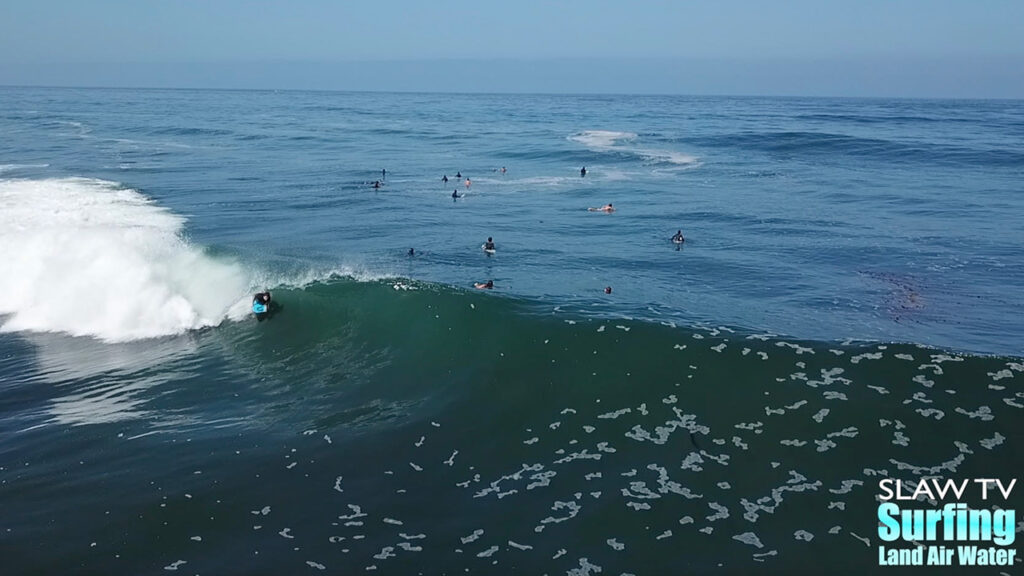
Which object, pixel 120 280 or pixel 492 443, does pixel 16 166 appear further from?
pixel 492 443

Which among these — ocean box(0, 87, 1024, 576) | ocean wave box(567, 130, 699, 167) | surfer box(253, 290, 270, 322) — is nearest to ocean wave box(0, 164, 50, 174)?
ocean box(0, 87, 1024, 576)

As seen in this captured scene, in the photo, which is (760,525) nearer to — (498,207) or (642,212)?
(642,212)

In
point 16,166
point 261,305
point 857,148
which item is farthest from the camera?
point 857,148

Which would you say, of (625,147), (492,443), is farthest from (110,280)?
(625,147)

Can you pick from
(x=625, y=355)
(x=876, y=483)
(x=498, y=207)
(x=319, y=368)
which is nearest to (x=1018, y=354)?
(x=876, y=483)

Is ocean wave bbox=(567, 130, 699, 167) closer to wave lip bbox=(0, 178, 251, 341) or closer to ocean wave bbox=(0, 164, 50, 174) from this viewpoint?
wave lip bbox=(0, 178, 251, 341)

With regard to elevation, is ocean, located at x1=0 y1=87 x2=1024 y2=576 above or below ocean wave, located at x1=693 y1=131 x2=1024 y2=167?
below
